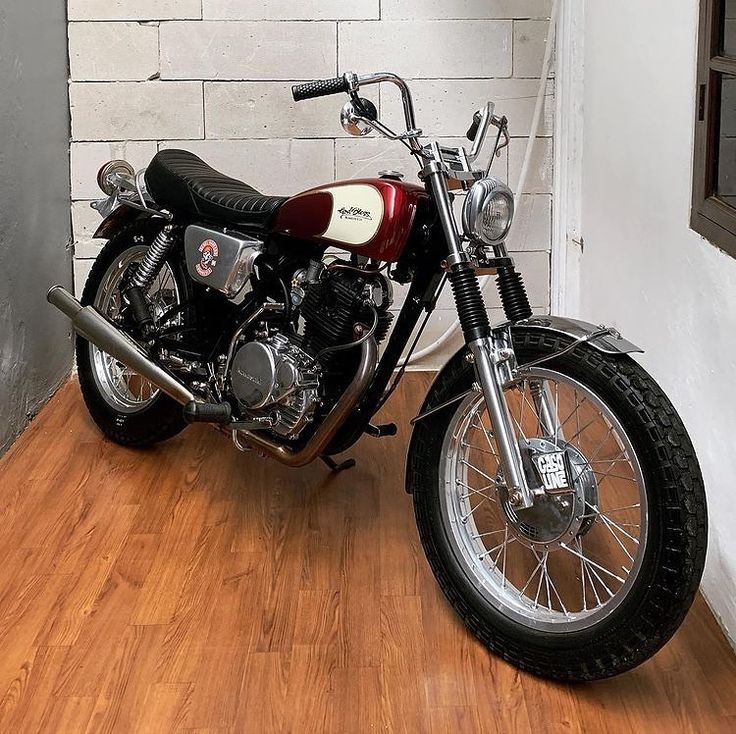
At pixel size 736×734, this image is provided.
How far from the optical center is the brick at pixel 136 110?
3596 mm

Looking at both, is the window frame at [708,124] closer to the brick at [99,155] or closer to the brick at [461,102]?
the brick at [461,102]

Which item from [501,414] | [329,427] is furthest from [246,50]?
[501,414]

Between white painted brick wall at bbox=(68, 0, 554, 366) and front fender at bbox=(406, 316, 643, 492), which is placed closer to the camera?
front fender at bbox=(406, 316, 643, 492)

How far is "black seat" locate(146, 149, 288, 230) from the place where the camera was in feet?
8.32

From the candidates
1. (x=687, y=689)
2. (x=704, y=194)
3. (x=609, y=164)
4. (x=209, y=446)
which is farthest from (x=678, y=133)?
(x=209, y=446)

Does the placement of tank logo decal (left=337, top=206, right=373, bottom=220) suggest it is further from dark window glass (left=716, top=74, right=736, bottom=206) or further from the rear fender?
the rear fender

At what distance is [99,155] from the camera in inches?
143

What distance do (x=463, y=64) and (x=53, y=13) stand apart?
1319 millimetres

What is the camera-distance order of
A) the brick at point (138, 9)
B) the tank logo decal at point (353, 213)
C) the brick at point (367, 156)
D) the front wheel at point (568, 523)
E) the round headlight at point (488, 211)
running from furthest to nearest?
the brick at point (367, 156)
the brick at point (138, 9)
the tank logo decal at point (353, 213)
the round headlight at point (488, 211)
the front wheel at point (568, 523)

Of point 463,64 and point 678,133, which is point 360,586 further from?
point 463,64

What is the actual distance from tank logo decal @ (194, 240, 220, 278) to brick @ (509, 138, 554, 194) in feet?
4.72

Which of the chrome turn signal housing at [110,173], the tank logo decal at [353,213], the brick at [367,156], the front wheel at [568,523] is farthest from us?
the brick at [367,156]

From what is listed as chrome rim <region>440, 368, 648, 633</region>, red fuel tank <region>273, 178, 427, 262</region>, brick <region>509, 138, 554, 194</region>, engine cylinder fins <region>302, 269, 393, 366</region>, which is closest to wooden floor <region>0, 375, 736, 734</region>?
chrome rim <region>440, 368, 648, 633</region>

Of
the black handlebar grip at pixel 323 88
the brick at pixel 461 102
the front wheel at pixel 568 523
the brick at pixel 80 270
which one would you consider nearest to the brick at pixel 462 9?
the brick at pixel 461 102
